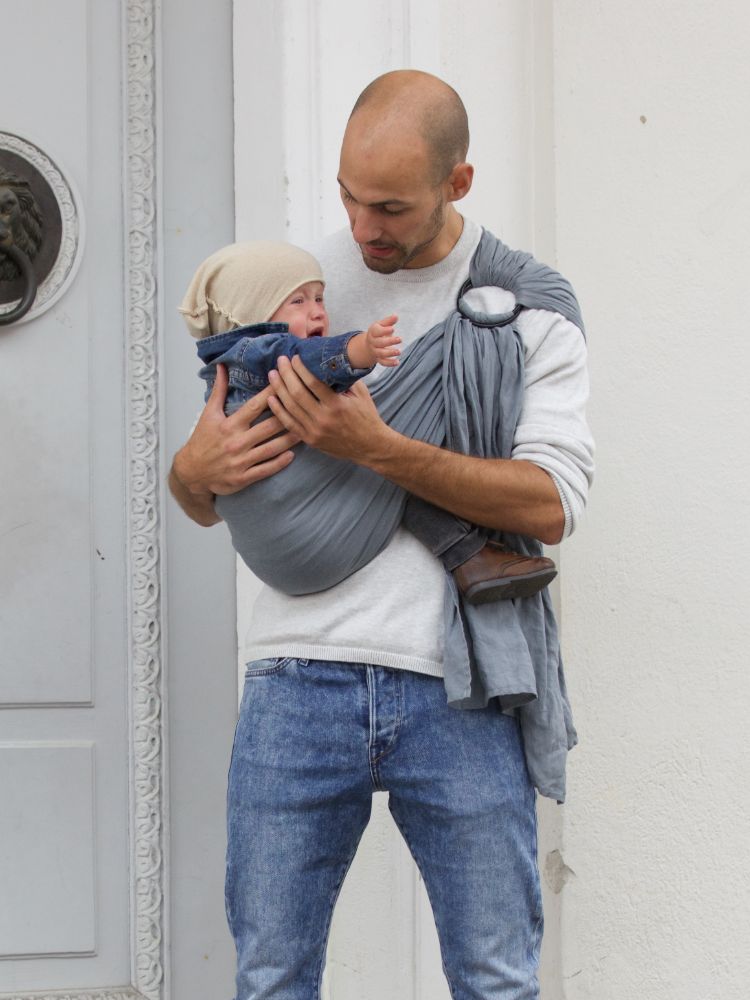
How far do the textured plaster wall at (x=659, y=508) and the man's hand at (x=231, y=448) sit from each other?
79 centimetres

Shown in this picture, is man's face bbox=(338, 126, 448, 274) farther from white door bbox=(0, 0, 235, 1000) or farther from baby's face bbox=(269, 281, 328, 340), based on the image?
white door bbox=(0, 0, 235, 1000)

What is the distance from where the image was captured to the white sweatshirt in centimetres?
144

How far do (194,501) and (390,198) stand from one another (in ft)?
1.45

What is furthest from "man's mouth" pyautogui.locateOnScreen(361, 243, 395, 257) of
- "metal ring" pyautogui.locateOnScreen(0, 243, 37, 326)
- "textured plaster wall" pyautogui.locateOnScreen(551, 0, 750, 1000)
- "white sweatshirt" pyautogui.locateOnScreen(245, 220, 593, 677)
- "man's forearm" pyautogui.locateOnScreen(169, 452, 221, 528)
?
"metal ring" pyautogui.locateOnScreen(0, 243, 37, 326)

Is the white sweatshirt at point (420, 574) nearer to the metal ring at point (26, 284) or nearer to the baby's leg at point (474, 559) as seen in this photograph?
the baby's leg at point (474, 559)

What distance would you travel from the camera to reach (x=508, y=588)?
4.71 ft

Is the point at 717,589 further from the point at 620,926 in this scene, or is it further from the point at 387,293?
the point at 387,293

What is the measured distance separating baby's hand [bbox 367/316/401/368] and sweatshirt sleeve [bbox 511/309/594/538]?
0.79 ft

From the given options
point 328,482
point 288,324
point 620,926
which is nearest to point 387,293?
point 288,324

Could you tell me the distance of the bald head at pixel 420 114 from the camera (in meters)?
1.46

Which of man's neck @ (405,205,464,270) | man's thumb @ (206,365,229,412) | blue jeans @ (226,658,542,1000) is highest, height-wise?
man's neck @ (405,205,464,270)

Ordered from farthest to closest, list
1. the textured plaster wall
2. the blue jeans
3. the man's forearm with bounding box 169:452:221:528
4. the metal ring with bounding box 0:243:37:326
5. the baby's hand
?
the metal ring with bounding box 0:243:37:326 < the textured plaster wall < the man's forearm with bounding box 169:452:221:528 < the blue jeans < the baby's hand

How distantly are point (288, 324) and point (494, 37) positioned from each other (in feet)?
3.00

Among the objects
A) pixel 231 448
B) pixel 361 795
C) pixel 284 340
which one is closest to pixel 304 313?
pixel 284 340
